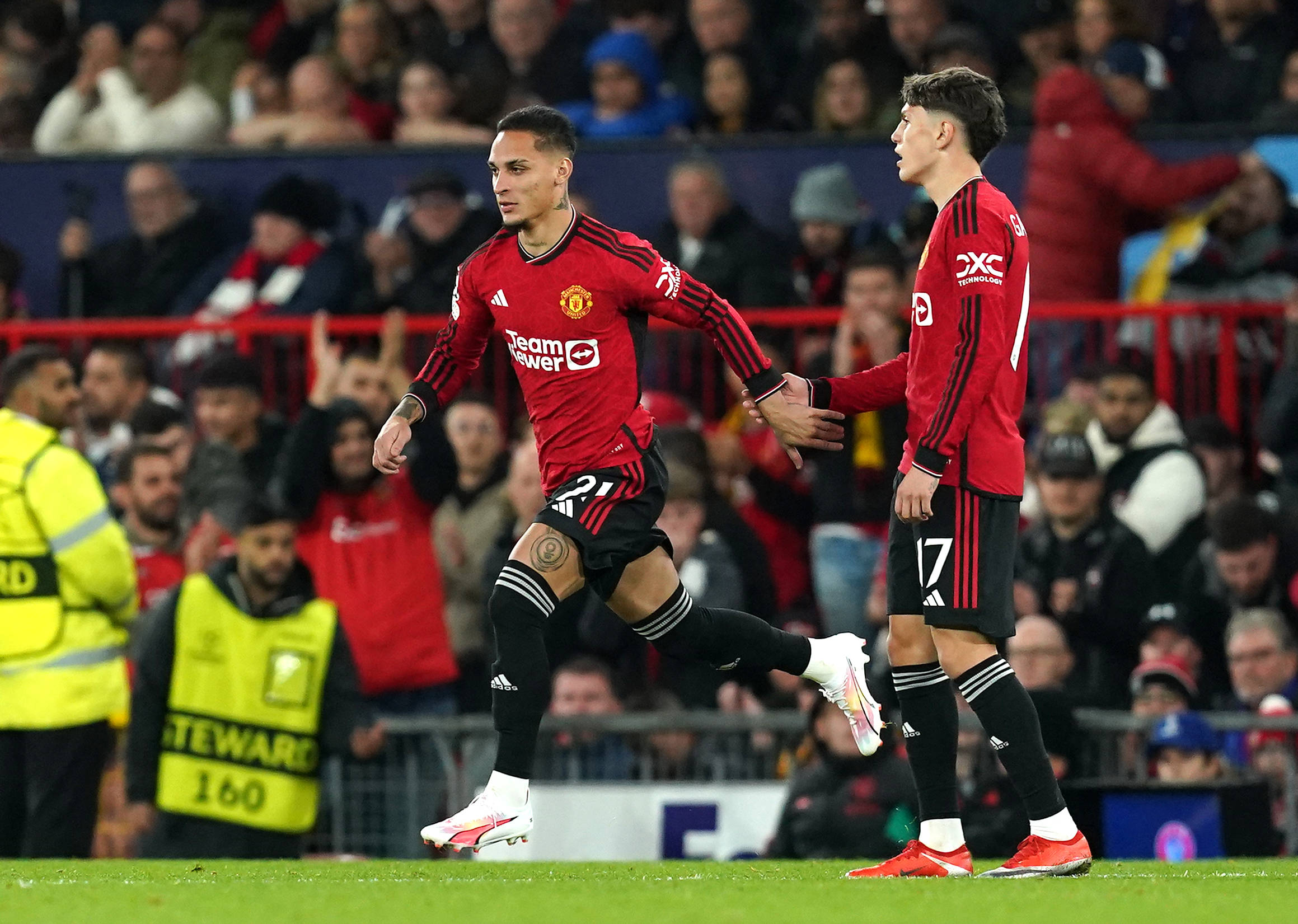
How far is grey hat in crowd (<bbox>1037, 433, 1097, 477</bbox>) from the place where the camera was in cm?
1068

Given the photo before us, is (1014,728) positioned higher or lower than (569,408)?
lower

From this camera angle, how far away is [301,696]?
32.6ft

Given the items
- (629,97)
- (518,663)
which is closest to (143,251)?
(629,97)

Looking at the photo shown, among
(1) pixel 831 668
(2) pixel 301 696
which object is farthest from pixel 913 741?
(2) pixel 301 696

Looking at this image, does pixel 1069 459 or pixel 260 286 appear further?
pixel 260 286

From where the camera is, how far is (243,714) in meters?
9.94

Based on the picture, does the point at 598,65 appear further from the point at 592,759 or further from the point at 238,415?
the point at 592,759

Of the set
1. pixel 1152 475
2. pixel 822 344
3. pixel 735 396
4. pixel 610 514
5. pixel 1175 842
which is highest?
pixel 822 344

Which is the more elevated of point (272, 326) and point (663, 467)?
point (272, 326)

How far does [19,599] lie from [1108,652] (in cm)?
487

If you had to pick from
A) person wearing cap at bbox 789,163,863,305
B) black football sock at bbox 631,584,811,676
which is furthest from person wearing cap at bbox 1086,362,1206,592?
black football sock at bbox 631,584,811,676

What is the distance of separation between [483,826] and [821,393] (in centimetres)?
177

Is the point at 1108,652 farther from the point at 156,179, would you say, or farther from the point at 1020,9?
the point at 156,179

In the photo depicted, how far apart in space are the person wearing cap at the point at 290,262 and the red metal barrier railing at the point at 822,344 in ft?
2.00
